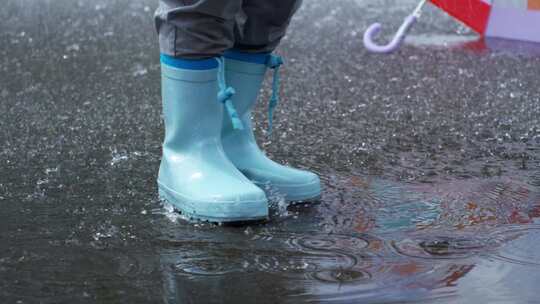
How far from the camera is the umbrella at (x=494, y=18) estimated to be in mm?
3119

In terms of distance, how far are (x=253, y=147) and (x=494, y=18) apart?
1.66 meters

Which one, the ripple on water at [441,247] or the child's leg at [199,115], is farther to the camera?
the child's leg at [199,115]

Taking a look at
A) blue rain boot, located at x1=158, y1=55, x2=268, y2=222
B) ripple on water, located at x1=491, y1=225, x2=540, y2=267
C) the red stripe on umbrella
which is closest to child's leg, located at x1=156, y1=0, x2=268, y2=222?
blue rain boot, located at x1=158, y1=55, x2=268, y2=222

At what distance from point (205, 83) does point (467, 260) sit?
0.60 m

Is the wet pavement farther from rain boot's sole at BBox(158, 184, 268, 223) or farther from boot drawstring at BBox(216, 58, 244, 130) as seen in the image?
boot drawstring at BBox(216, 58, 244, 130)

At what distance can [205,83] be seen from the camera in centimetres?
187

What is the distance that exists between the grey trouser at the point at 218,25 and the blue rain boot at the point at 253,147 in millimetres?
28

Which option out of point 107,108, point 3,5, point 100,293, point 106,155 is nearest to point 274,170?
point 106,155

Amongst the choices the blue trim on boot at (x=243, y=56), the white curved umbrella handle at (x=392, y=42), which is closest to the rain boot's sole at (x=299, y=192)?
the blue trim on boot at (x=243, y=56)

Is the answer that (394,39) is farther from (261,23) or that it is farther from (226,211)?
(226,211)

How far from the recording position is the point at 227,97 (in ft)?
6.07

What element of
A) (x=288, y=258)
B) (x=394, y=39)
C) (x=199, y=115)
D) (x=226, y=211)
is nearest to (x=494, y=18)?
(x=394, y=39)

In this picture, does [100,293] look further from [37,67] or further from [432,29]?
[432,29]

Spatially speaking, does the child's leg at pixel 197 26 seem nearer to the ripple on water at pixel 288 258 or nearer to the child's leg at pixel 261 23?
the child's leg at pixel 261 23
